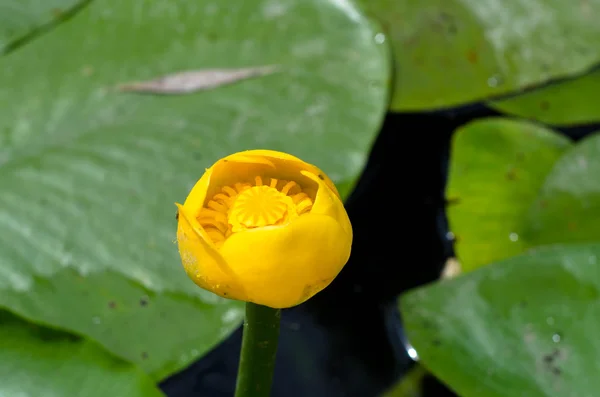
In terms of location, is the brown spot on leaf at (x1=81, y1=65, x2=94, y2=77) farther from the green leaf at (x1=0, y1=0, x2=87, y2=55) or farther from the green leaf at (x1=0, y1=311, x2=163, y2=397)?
the green leaf at (x1=0, y1=311, x2=163, y2=397)

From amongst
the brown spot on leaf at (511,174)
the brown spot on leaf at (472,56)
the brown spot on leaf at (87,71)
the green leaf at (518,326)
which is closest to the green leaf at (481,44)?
the brown spot on leaf at (472,56)

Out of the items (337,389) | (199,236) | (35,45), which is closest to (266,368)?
(199,236)

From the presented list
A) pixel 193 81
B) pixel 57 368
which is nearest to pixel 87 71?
pixel 193 81

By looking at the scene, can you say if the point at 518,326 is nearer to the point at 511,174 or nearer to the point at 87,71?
the point at 511,174

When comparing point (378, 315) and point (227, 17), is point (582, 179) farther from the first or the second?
point (227, 17)

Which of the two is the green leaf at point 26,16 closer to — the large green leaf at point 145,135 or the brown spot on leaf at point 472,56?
the large green leaf at point 145,135

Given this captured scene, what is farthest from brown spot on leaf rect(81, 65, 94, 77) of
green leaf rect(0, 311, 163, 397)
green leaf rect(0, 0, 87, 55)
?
green leaf rect(0, 311, 163, 397)
